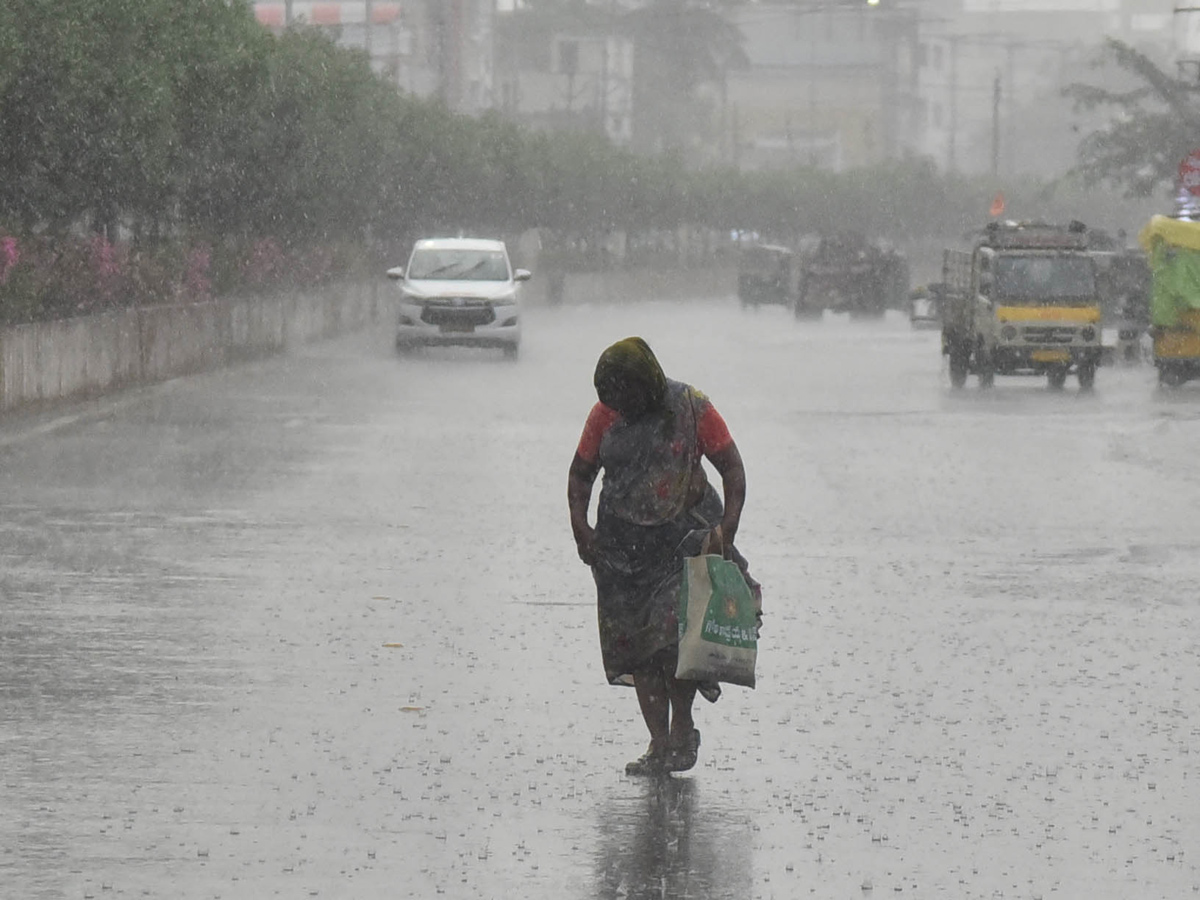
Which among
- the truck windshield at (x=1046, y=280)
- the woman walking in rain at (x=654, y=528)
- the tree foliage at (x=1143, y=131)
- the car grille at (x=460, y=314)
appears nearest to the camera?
the woman walking in rain at (x=654, y=528)

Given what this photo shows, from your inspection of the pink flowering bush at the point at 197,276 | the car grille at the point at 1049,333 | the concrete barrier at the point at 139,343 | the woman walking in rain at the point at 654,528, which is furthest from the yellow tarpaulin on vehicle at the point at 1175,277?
the woman walking in rain at the point at 654,528

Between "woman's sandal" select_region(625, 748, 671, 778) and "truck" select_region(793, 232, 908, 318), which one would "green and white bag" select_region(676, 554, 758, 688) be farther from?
"truck" select_region(793, 232, 908, 318)

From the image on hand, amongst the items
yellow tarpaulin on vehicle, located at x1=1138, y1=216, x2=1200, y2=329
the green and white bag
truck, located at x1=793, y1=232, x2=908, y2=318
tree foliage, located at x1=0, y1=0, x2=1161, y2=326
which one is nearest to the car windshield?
tree foliage, located at x1=0, y1=0, x2=1161, y2=326

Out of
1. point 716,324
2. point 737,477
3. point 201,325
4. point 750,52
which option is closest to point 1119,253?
point 716,324

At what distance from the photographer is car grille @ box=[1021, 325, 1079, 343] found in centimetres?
→ 3372

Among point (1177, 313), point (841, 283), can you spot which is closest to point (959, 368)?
point (1177, 313)

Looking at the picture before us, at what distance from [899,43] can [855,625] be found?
595ft

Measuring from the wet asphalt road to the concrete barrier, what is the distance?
297 cm

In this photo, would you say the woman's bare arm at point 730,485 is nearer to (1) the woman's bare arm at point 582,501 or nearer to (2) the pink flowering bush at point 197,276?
(1) the woman's bare arm at point 582,501

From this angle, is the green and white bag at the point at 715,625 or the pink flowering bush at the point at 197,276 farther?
the pink flowering bush at the point at 197,276

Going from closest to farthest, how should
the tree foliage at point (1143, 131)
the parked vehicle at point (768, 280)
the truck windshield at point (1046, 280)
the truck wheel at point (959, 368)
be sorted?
the truck wheel at point (959, 368) → the truck windshield at point (1046, 280) → the tree foliage at point (1143, 131) → the parked vehicle at point (768, 280)

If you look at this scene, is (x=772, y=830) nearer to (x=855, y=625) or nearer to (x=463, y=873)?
(x=463, y=873)

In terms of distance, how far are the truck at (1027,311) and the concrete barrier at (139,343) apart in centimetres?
899

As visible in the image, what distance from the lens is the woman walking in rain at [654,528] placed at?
8.67 meters
